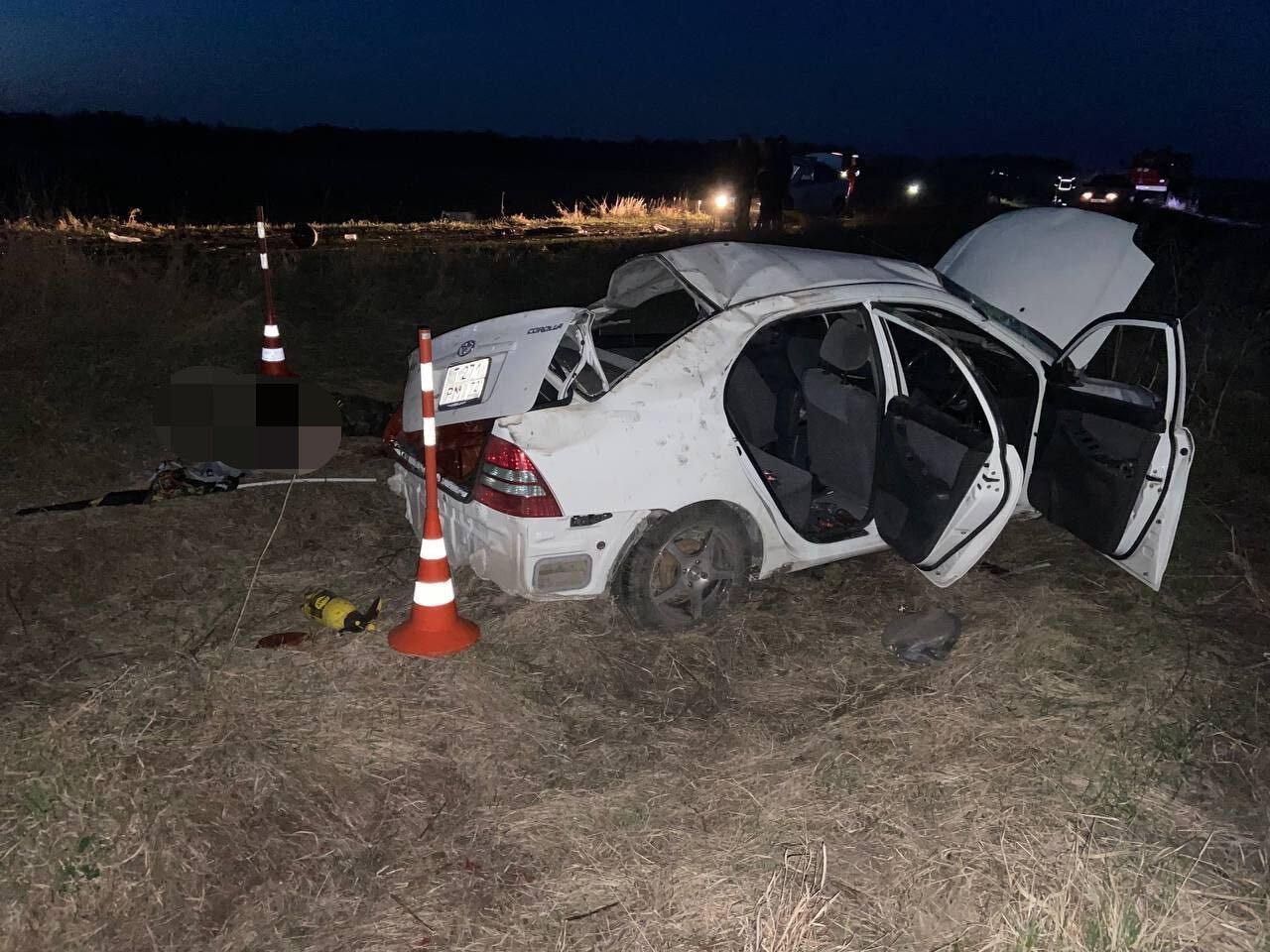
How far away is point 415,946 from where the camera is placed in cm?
263

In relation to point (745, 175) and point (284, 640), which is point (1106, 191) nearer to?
point (745, 175)

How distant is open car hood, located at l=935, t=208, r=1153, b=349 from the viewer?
507cm

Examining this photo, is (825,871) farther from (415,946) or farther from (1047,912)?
(415,946)

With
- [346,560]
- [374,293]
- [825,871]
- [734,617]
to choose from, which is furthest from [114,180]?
[825,871]

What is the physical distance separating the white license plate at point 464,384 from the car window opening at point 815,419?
1.11 metres

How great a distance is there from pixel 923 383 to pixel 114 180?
24.6 metres

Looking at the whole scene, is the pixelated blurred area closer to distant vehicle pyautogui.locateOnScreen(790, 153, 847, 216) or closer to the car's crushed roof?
the car's crushed roof

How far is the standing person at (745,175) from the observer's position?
17516 millimetres

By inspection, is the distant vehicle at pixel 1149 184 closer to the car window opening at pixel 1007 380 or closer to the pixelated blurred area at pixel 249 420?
the car window opening at pixel 1007 380

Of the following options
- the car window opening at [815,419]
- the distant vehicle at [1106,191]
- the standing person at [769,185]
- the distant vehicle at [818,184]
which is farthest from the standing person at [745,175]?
the distant vehicle at [1106,191]

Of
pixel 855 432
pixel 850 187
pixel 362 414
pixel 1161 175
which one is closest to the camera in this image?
pixel 855 432

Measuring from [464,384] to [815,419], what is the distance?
197cm

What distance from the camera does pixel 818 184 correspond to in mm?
22703

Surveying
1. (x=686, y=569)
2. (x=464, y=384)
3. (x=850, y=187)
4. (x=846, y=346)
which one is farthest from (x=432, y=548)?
(x=850, y=187)
